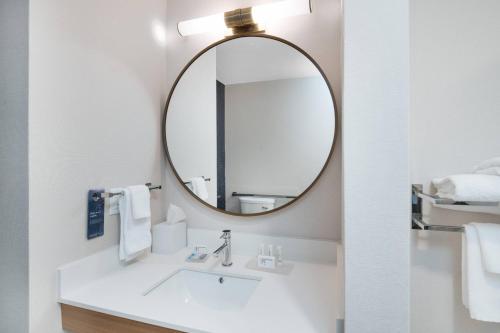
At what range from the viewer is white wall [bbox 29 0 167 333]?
91 centimetres

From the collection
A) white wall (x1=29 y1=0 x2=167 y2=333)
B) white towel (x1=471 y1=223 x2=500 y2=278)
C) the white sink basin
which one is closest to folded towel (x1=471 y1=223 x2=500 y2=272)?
white towel (x1=471 y1=223 x2=500 y2=278)

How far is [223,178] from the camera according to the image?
142cm

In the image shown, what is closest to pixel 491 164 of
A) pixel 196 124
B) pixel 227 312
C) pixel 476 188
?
pixel 476 188

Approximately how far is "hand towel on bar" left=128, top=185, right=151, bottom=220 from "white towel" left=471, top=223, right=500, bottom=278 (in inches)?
51.9

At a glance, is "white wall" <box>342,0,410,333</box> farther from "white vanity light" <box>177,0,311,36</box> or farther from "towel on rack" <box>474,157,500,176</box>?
"white vanity light" <box>177,0,311,36</box>

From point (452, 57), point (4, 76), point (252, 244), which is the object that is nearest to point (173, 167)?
point (252, 244)

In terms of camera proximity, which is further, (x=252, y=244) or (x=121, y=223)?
(x=252, y=244)

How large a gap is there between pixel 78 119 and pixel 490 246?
4.98ft

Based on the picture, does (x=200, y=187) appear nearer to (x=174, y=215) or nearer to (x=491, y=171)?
(x=174, y=215)

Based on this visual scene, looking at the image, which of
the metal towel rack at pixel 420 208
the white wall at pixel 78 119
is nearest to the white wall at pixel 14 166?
the white wall at pixel 78 119

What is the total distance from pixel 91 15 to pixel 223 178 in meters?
0.98

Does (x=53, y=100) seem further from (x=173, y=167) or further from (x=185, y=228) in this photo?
(x=185, y=228)

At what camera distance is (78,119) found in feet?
3.43

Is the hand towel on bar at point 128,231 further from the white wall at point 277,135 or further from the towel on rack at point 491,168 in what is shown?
the towel on rack at point 491,168
